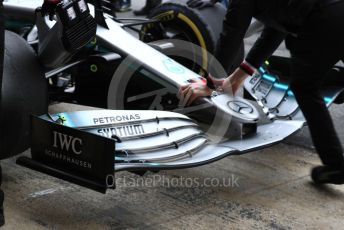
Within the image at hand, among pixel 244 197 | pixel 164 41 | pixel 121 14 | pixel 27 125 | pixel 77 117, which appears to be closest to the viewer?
pixel 77 117

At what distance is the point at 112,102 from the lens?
12.4ft

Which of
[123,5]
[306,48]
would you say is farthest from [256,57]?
[123,5]

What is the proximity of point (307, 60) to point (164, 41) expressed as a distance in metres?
1.48


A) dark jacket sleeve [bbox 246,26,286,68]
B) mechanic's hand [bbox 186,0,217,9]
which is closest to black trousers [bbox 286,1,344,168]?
dark jacket sleeve [bbox 246,26,286,68]

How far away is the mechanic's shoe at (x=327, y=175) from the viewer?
3.39 meters

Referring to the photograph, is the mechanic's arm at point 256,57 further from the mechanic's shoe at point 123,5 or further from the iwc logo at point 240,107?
the mechanic's shoe at point 123,5

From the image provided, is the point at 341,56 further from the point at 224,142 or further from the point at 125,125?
the point at 125,125

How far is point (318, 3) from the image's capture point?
10.2 ft

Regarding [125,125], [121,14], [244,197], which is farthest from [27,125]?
[121,14]

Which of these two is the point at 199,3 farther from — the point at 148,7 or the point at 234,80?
the point at 148,7

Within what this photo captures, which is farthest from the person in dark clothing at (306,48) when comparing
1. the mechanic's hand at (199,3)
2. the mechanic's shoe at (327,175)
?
the mechanic's hand at (199,3)

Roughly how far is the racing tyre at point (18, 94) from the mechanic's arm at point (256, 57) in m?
1.12

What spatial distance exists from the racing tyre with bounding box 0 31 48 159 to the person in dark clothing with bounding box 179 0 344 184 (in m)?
0.84

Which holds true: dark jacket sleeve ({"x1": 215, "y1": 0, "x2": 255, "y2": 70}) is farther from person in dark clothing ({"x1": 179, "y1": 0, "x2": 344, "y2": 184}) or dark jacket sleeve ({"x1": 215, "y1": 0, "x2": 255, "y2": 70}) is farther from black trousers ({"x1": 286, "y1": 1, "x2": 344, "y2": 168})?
black trousers ({"x1": 286, "y1": 1, "x2": 344, "y2": 168})
